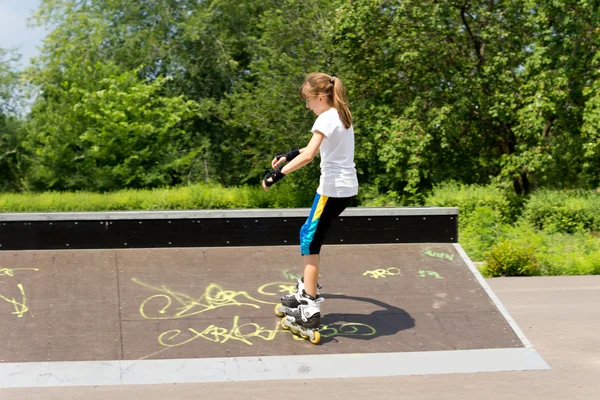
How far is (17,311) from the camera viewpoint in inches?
231

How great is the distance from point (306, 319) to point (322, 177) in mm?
1052

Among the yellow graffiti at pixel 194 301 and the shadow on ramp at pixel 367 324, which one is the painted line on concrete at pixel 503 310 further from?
the yellow graffiti at pixel 194 301

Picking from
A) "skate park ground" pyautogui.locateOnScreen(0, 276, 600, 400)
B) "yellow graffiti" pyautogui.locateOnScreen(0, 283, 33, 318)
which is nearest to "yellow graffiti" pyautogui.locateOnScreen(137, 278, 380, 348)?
"skate park ground" pyautogui.locateOnScreen(0, 276, 600, 400)

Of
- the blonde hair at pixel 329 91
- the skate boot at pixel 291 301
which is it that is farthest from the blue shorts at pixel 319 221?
the blonde hair at pixel 329 91

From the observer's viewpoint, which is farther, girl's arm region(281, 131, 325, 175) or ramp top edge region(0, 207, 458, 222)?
ramp top edge region(0, 207, 458, 222)

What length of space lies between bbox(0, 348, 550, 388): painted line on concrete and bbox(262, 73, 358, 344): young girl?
16.9 inches

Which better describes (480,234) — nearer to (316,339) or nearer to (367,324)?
(367,324)

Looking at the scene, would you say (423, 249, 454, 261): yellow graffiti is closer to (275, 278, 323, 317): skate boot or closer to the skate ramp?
the skate ramp

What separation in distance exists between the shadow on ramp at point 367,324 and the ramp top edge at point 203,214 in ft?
4.71

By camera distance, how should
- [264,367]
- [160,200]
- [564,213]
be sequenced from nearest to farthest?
[264,367], [564,213], [160,200]

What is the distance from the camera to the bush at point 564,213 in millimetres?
15469

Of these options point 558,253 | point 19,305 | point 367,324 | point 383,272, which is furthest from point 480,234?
point 19,305

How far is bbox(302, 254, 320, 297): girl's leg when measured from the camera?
5.81m

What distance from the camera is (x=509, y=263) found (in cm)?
916
